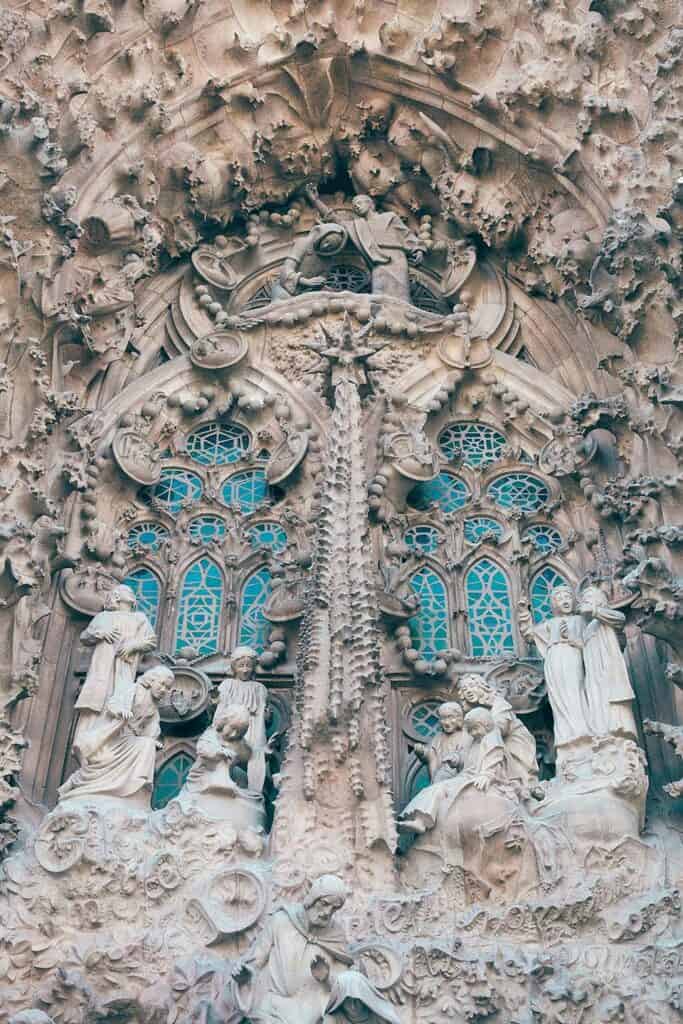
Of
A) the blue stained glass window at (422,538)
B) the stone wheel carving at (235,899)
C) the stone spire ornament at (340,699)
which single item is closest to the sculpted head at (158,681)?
the stone spire ornament at (340,699)

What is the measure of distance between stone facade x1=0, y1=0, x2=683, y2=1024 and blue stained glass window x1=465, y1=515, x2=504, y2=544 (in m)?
0.04

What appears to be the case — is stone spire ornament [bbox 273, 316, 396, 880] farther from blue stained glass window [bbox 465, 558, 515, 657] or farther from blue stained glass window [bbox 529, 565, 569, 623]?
blue stained glass window [bbox 529, 565, 569, 623]

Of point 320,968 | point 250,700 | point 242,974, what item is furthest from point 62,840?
point 320,968

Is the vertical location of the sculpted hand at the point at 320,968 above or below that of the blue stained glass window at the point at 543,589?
below

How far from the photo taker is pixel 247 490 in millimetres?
12164

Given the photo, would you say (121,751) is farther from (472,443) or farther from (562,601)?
(472,443)

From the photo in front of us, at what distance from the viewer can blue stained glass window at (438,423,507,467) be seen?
1241 centimetres

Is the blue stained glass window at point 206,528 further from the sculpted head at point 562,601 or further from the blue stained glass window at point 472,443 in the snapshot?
the sculpted head at point 562,601

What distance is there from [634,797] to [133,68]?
23.4 feet

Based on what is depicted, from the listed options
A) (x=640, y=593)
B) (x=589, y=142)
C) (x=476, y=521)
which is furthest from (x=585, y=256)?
(x=640, y=593)

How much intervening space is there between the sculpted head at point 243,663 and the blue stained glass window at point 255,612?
2.15 feet

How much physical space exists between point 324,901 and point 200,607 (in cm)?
357

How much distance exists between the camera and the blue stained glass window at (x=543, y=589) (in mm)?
11281

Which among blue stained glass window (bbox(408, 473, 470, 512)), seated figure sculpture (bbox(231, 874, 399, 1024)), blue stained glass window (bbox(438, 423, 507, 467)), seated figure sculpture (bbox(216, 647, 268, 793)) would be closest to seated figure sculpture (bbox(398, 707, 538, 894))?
seated figure sculpture (bbox(231, 874, 399, 1024))
